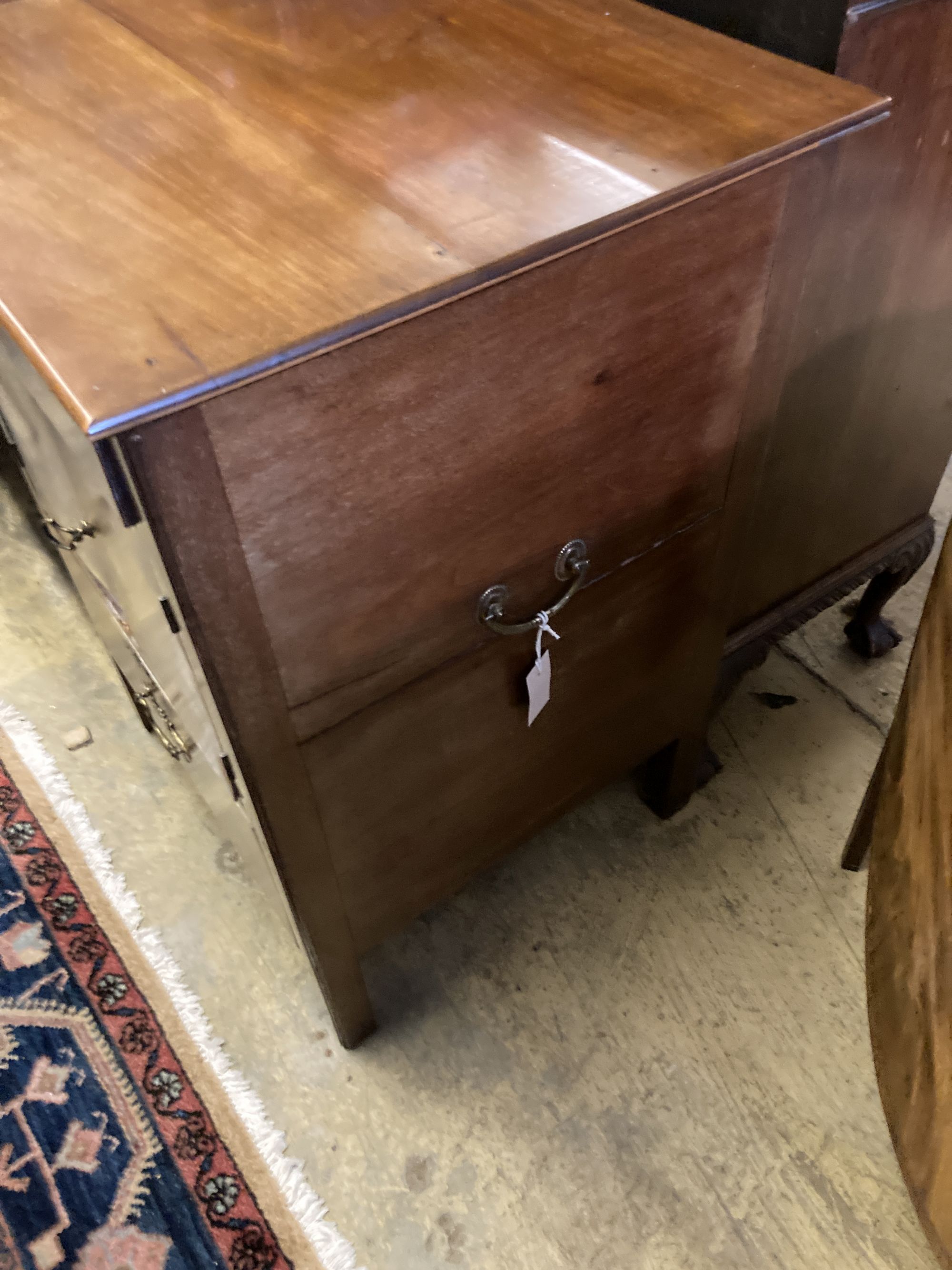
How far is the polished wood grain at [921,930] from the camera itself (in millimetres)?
449

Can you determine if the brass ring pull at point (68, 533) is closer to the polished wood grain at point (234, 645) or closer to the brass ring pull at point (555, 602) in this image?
the polished wood grain at point (234, 645)

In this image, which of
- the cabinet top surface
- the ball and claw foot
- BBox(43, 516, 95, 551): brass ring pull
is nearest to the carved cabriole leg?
the ball and claw foot

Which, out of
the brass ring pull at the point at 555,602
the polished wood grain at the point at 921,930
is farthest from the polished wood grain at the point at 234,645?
the polished wood grain at the point at 921,930

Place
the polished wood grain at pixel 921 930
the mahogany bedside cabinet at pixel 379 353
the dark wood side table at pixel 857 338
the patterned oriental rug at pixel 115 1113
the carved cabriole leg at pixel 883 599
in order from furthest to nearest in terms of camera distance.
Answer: the carved cabriole leg at pixel 883 599
the patterned oriental rug at pixel 115 1113
the dark wood side table at pixel 857 338
the mahogany bedside cabinet at pixel 379 353
the polished wood grain at pixel 921 930

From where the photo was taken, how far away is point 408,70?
2.41 ft

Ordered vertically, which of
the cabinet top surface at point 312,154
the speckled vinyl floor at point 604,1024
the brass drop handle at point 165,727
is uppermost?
the cabinet top surface at point 312,154

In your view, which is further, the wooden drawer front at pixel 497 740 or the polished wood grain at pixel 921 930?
the wooden drawer front at pixel 497 740

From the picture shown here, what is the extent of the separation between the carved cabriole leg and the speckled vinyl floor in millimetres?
46

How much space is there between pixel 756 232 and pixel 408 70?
28cm

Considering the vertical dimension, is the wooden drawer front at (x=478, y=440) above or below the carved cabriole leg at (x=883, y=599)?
above

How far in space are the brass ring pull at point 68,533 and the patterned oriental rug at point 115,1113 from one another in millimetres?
487

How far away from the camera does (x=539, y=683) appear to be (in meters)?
0.85

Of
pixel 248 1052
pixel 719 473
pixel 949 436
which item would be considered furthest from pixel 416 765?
pixel 949 436

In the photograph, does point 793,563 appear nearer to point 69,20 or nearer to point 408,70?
point 408,70
